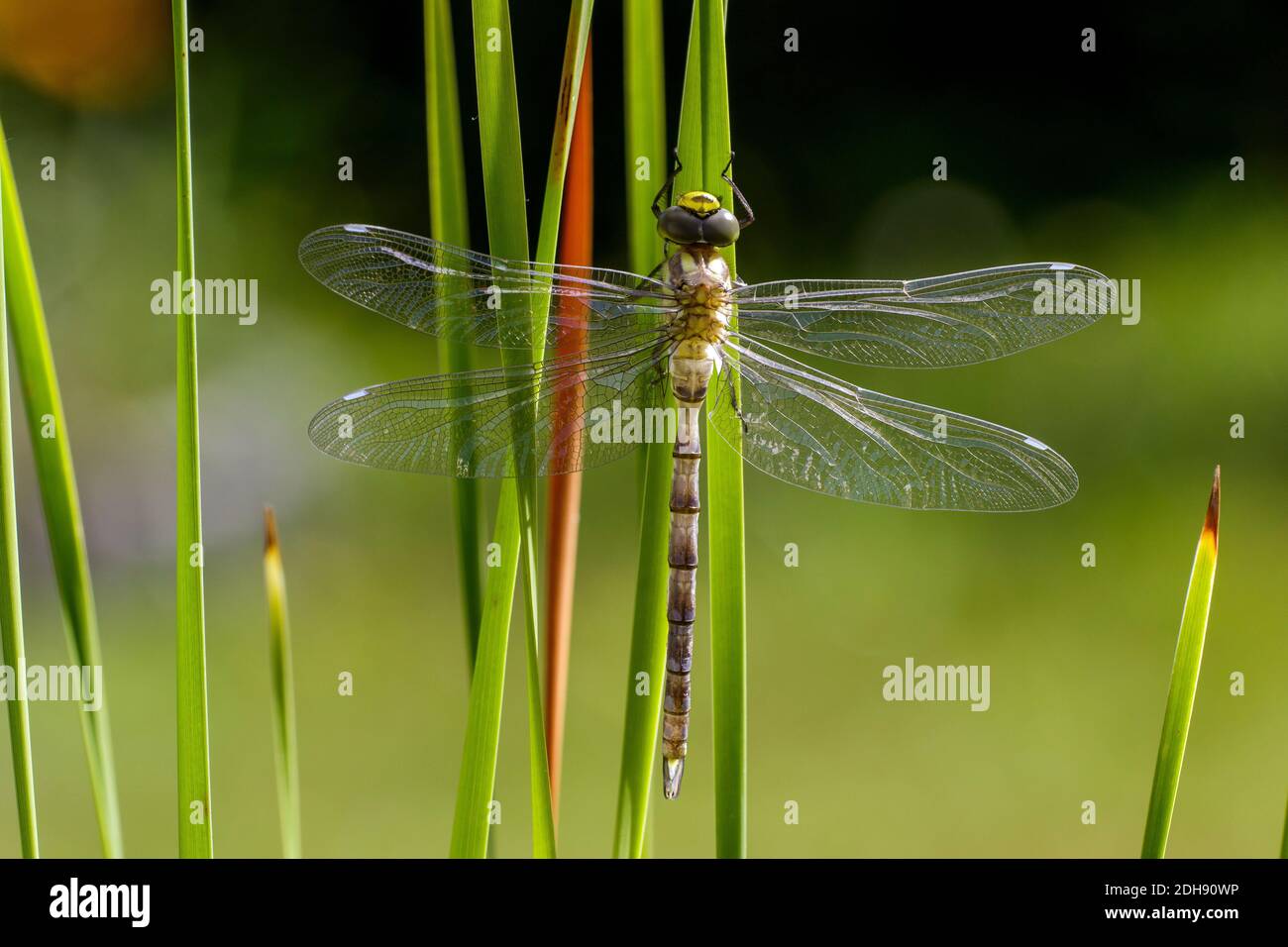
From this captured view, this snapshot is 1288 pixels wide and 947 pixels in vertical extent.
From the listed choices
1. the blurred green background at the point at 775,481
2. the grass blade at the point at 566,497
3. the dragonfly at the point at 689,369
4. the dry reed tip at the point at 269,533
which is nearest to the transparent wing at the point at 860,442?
the dragonfly at the point at 689,369

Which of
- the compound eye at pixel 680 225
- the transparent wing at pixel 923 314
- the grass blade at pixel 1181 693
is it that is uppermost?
the compound eye at pixel 680 225

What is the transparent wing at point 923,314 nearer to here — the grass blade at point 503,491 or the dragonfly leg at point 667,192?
the dragonfly leg at point 667,192

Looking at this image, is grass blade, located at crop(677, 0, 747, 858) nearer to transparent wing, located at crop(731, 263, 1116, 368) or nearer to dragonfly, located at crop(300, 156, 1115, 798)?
dragonfly, located at crop(300, 156, 1115, 798)

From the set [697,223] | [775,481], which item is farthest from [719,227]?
[775,481]

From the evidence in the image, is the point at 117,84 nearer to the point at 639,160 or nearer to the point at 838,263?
the point at 838,263

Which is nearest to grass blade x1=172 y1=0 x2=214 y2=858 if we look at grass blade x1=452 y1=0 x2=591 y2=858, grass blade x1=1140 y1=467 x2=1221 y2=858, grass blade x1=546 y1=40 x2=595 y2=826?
grass blade x1=452 y1=0 x2=591 y2=858
